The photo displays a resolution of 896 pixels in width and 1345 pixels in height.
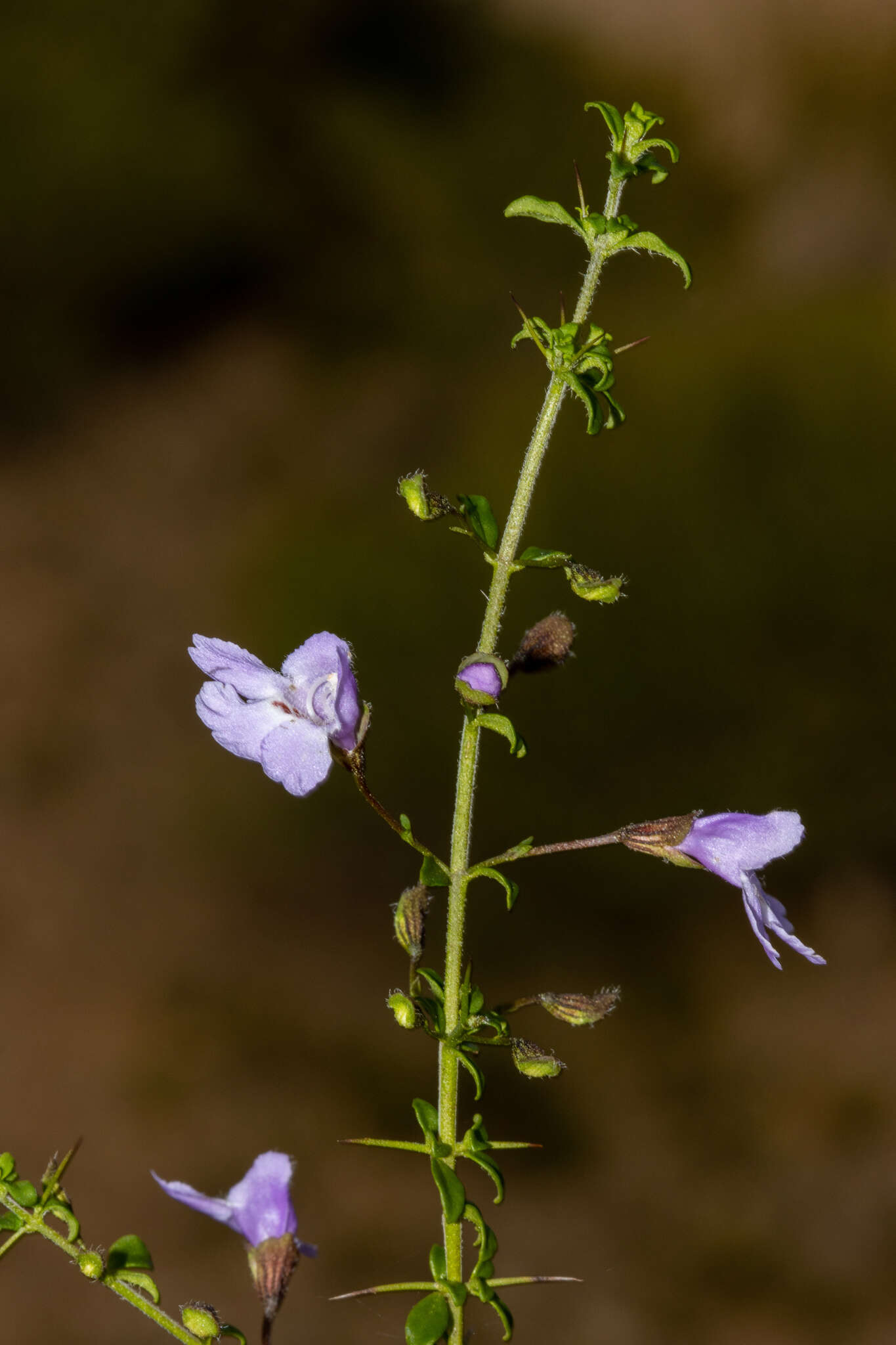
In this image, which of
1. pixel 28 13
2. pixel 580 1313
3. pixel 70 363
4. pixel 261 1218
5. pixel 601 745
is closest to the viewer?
pixel 261 1218

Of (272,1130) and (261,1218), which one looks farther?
(272,1130)

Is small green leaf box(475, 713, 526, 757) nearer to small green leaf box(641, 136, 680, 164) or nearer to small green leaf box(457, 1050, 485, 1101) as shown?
small green leaf box(457, 1050, 485, 1101)

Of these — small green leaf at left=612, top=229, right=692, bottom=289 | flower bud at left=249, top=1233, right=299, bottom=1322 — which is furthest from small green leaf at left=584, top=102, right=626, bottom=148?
flower bud at left=249, top=1233, right=299, bottom=1322

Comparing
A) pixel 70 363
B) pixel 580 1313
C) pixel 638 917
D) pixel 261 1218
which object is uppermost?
pixel 70 363

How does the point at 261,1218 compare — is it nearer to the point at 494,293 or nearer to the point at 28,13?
the point at 494,293

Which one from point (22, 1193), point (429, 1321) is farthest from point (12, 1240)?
point (429, 1321)

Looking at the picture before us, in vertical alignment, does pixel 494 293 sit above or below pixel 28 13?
below

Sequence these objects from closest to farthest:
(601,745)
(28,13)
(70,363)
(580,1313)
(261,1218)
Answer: (261,1218)
(580,1313)
(601,745)
(28,13)
(70,363)

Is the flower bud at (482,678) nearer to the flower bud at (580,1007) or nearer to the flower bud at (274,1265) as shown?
the flower bud at (580,1007)

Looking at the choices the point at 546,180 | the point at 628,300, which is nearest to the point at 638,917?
the point at 628,300
